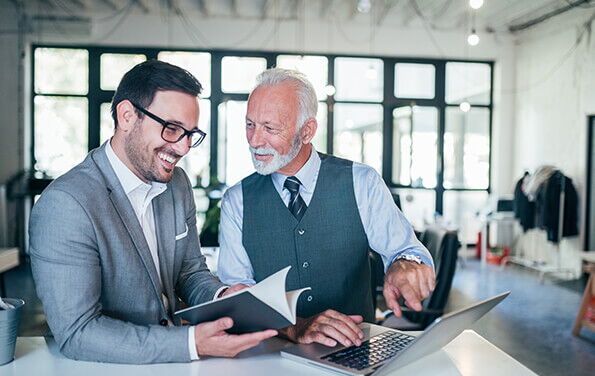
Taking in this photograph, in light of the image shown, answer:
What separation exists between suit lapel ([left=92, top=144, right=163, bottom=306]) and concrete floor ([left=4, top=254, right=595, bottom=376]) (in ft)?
6.24

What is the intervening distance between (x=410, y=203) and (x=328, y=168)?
8.19m

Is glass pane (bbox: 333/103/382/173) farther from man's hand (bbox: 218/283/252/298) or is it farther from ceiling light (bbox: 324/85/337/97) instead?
man's hand (bbox: 218/283/252/298)

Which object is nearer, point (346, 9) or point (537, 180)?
point (537, 180)

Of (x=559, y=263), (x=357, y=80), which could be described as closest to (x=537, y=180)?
(x=559, y=263)

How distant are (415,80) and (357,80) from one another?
3.32ft

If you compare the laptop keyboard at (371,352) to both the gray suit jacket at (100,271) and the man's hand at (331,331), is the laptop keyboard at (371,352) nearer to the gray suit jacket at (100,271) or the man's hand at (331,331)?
the man's hand at (331,331)

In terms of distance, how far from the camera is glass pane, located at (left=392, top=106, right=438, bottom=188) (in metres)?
10.1

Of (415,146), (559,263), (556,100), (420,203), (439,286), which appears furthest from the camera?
(420,203)

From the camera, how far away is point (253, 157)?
83.0 inches

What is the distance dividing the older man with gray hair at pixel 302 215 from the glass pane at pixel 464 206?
8.37 metres

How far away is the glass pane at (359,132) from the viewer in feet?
32.7

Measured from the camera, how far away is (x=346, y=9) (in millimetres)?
9352

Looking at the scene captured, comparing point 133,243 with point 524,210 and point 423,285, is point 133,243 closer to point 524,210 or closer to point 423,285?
point 423,285

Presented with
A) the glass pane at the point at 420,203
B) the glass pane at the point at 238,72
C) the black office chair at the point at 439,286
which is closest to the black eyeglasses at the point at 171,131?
the black office chair at the point at 439,286
